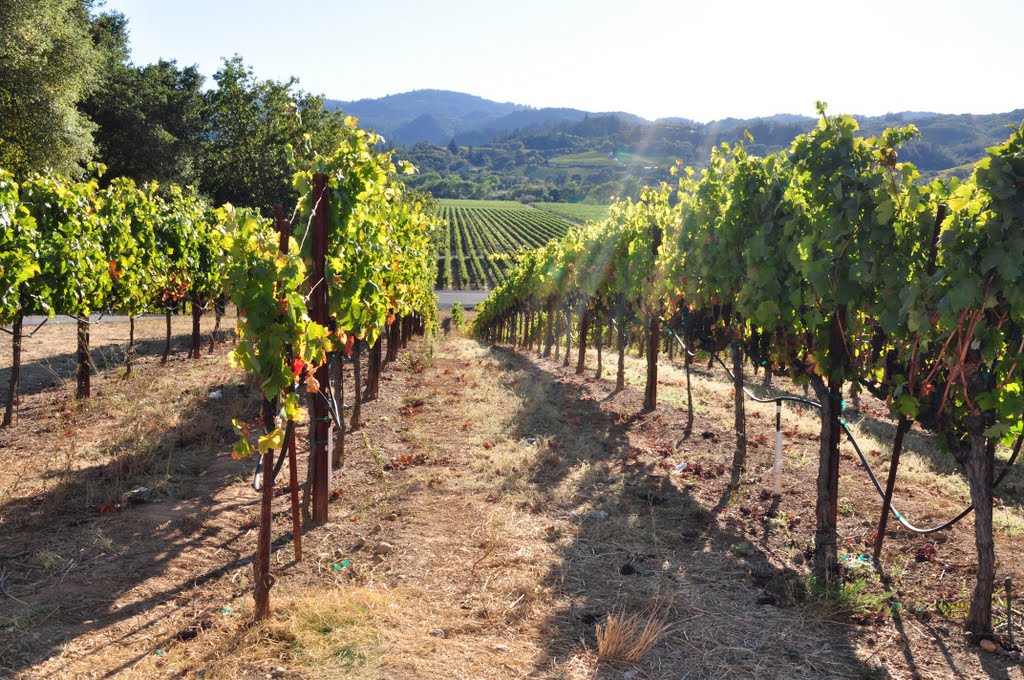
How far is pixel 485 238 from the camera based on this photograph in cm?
9512

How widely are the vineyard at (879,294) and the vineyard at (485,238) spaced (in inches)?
1717

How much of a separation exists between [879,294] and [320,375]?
4.60 metres

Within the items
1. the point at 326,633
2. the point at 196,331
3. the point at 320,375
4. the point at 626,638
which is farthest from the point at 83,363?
the point at 626,638

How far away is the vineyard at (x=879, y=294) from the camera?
13.8 ft

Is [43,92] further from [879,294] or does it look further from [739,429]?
[879,294]

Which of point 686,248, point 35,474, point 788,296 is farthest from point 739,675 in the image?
point 35,474

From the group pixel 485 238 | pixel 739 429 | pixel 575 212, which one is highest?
pixel 575 212

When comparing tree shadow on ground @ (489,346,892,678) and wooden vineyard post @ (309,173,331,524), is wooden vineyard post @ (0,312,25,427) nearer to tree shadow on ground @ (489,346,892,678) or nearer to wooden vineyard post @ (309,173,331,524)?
wooden vineyard post @ (309,173,331,524)

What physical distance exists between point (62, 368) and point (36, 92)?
14.1 metres

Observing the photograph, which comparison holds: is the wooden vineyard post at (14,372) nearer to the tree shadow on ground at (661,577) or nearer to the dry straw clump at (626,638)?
the tree shadow on ground at (661,577)

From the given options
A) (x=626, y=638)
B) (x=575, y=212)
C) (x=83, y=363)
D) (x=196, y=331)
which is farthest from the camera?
(x=575, y=212)

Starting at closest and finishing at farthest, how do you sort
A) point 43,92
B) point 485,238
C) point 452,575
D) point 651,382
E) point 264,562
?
point 264,562 → point 452,575 → point 651,382 → point 43,92 → point 485,238

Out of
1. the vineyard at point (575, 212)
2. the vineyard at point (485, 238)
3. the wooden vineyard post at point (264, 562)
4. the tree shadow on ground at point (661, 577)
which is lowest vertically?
the tree shadow on ground at point (661, 577)

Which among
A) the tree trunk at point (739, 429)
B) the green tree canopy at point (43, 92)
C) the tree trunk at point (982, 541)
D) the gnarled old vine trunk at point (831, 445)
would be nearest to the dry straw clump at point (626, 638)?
the tree trunk at point (982, 541)
